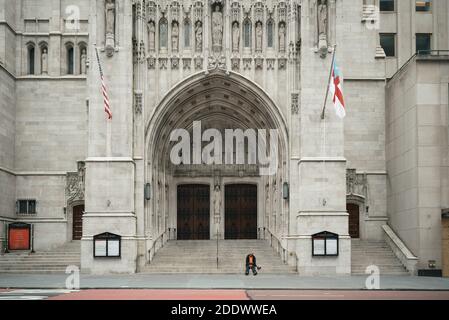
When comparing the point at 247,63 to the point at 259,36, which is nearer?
the point at 247,63

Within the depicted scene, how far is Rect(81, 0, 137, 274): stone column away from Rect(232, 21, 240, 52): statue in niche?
572 cm

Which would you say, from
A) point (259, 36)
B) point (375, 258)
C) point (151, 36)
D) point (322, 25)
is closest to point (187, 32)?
point (151, 36)

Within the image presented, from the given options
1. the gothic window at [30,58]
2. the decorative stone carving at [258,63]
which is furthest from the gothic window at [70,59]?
the decorative stone carving at [258,63]

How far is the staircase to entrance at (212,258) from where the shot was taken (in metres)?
39.7

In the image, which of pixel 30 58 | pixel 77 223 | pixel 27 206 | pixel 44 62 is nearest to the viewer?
pixel 27 206

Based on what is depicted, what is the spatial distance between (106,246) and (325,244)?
11.5 meters

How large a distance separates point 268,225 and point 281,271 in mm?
7713

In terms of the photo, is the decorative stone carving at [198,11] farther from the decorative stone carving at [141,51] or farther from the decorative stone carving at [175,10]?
the decorative stone carving at [141,51]

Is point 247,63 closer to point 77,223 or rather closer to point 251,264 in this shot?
point 251,264

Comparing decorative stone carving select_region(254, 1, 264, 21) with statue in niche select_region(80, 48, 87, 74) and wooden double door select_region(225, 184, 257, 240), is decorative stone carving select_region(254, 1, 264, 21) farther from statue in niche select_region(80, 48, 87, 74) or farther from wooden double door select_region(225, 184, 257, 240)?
wooden double door select_region(225, 184, 257, 240)

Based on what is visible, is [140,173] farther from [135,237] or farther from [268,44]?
[268,44]

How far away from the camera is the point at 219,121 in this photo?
48156mm

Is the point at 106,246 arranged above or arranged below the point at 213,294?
above
